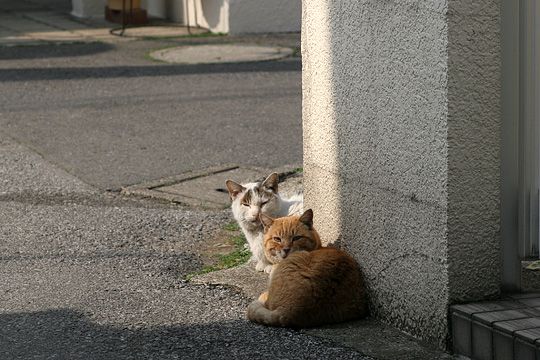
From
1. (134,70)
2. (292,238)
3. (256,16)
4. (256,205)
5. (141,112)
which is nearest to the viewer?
(292,238)

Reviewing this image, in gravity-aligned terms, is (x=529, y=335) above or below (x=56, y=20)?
below

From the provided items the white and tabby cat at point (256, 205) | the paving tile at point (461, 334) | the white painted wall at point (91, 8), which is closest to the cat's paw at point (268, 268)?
the white and tabby cat at point (256, 205)

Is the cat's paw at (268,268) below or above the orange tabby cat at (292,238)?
below

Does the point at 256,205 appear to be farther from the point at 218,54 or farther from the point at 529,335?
the point at 218,54

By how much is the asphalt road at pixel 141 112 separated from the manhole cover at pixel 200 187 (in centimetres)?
18

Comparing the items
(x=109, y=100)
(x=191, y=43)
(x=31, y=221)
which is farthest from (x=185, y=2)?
(x=31, y=221)

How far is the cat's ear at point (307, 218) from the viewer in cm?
559

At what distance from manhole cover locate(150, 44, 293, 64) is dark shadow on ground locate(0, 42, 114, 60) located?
923mm

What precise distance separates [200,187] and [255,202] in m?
1.81

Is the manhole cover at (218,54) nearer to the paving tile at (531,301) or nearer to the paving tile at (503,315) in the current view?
the paving tile at (531,301)

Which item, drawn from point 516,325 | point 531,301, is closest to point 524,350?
point 516,325

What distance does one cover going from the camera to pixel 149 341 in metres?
5.02

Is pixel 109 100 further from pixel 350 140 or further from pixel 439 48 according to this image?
pixel 439 48

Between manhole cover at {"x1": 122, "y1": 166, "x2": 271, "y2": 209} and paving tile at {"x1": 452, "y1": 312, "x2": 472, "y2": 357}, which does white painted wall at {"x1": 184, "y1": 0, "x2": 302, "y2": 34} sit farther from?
paving tile at {"x1": 452, "y1": 312, "x2": 472, "y2": 357}
